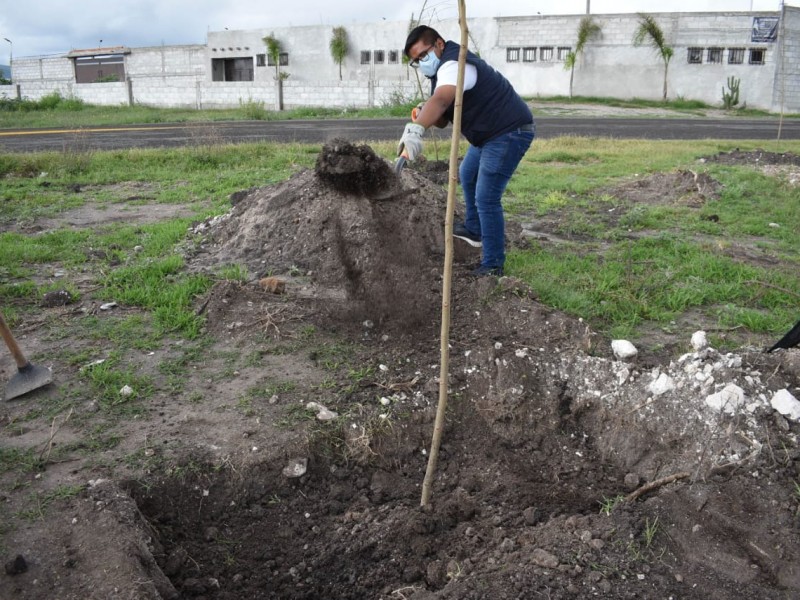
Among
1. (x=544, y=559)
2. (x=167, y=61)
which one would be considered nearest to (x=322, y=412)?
(x=544, y=559)

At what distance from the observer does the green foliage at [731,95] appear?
26683 mm

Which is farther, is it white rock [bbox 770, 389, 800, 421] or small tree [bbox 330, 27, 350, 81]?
small tree [bbox 330, 27, 350, 81]

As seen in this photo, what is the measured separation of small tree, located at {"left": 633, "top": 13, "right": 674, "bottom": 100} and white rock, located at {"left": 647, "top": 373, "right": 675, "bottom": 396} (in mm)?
28431

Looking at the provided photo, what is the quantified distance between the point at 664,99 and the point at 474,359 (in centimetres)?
2851

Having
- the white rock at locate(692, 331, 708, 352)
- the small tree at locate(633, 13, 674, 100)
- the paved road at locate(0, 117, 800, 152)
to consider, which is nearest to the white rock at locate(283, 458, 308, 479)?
the white rock at locate(692, 331, 708, 352)

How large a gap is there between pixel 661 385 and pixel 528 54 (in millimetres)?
30078

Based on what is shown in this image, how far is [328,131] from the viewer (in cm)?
1664

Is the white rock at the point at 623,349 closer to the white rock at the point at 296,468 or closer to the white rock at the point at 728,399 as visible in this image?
the white rock at the point at 728,399

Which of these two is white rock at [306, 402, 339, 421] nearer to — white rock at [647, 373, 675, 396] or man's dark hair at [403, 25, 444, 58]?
white rock at [647, 373, 675, 396]

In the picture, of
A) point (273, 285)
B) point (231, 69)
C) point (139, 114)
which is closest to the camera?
point (273, 285)

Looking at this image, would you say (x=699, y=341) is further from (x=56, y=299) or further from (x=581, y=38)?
(x=581, y=38)

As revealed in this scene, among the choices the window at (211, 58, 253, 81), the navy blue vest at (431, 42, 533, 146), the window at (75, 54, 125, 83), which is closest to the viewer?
the navy blue vest at (431, 42, 533, 146)

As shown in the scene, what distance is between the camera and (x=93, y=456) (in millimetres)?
2930

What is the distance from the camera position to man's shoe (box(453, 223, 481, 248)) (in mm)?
5125
